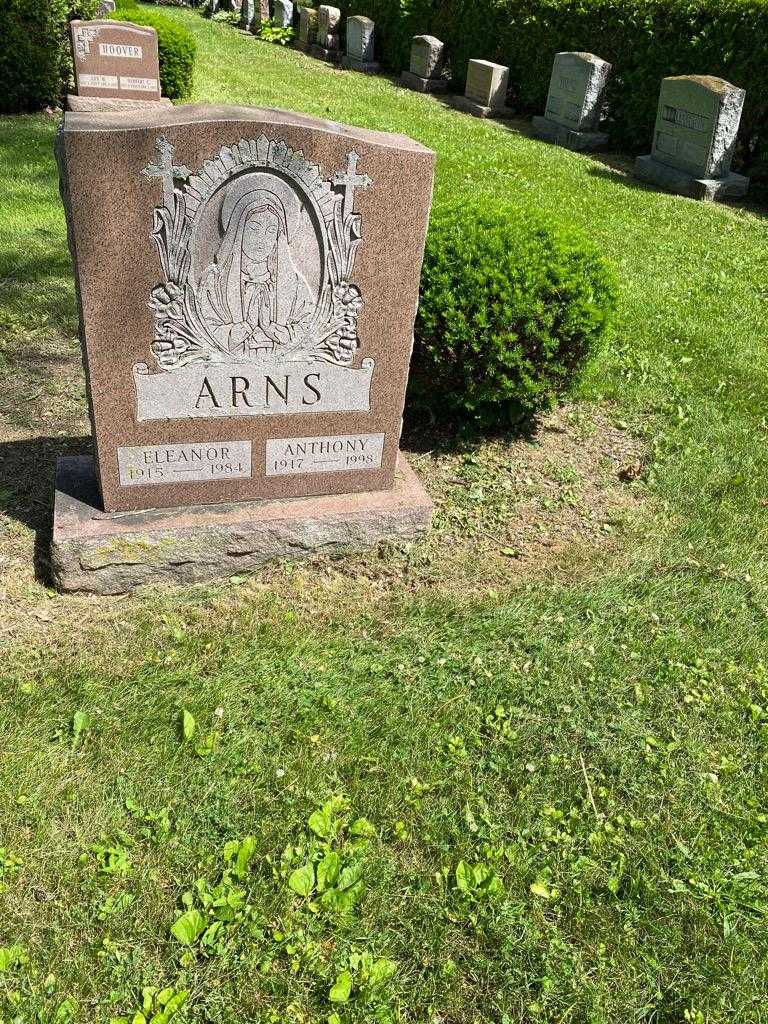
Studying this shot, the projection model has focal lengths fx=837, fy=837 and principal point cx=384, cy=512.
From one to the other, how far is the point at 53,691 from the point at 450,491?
228 centimetres

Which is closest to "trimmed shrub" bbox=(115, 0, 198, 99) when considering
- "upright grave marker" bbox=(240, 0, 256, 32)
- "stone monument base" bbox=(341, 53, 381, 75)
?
"stone monument base" bbox=(341, 53, 381, 75)

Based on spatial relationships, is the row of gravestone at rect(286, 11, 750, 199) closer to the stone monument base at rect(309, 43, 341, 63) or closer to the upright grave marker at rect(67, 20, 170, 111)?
the stone monument base at rect(309, 43, 341, 63)

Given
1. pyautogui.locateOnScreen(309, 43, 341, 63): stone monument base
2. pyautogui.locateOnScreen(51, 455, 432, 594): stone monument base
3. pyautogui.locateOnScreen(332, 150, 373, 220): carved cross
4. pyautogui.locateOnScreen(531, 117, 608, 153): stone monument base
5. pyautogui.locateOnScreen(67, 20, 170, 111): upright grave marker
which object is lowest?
pyautogui.locateOnScreen(309, 43, 341, 63): stone monument base

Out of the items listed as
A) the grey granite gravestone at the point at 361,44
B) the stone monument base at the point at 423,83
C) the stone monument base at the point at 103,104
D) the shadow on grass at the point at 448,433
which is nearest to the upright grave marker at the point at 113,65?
the stone monument base at the point at 103,104

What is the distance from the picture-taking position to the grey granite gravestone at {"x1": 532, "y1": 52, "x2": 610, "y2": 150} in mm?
13188

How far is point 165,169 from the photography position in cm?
307

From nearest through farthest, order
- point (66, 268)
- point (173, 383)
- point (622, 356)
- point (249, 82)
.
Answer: point (173, 383), point (622, 356), point (66, 268), point (249, 82)

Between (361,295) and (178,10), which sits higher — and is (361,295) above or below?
above

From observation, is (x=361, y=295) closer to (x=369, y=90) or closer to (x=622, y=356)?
(x=622, y=356)

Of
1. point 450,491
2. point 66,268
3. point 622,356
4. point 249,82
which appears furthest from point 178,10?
point 450,491

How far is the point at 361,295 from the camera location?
3582 mm

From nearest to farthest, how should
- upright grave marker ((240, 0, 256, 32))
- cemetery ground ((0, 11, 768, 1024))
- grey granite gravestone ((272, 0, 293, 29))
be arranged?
cemetery ground ((0, 11, 768, 1024))
grey granite gravestone ((272, 0, 293, 29))
upright grave marker ((240, 0, 256, 32))

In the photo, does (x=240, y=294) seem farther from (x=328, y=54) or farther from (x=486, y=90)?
(x=328, y=54)

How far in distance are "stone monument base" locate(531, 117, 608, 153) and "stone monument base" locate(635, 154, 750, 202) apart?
6.57 ft
